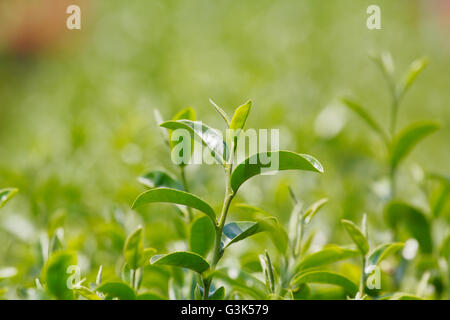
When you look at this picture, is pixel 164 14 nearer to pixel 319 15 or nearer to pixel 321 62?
pixel 319 15

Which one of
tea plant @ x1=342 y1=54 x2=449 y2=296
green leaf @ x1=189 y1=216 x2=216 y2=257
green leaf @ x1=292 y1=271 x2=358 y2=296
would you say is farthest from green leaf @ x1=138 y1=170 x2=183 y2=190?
tea plant @ x1=342 y1=54 x2=449 y2=296

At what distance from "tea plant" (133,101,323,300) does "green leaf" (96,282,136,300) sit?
0.06 meters

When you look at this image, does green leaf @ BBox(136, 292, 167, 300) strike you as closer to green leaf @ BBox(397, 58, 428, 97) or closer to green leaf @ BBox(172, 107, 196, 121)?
green leaf @ BBox(172, 107, 196, 121)

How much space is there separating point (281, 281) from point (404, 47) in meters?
2.32

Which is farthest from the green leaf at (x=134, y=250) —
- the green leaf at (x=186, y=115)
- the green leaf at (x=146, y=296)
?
the green leaf at (x=186, y=115)

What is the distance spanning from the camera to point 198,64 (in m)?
2.17

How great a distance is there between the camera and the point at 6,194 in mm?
567

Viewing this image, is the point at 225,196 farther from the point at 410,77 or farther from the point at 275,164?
the point at 410,77

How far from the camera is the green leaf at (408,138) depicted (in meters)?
0.73

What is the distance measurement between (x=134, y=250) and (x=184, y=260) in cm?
9

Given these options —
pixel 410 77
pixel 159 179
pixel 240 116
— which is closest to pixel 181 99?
pixel 410 77

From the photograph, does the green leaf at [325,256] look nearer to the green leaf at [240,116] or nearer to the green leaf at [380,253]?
the green leaf at [380,253]
